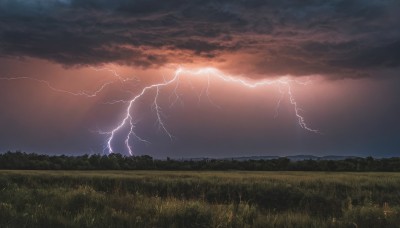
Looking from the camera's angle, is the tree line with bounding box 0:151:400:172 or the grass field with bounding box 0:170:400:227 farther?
the tree line with bounding box 0:151:400:172

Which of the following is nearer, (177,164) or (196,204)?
(196,204)

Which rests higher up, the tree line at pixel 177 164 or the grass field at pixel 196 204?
the tree line at pixel 177 164

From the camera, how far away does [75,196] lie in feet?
51.7

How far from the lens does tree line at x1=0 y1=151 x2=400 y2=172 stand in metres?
53.3

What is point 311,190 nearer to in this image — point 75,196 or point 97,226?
point 75,196

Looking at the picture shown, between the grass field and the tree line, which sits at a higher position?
the tree line

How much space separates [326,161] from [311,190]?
3345 cm

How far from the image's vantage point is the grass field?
11617mm

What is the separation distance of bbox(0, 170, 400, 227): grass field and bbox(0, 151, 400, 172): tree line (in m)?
26.6

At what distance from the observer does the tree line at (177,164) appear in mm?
53344

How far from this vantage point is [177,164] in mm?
59812

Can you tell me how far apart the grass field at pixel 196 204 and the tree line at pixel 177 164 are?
87.3 ft

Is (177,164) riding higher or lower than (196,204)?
higher

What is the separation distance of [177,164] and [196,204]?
47.1m
